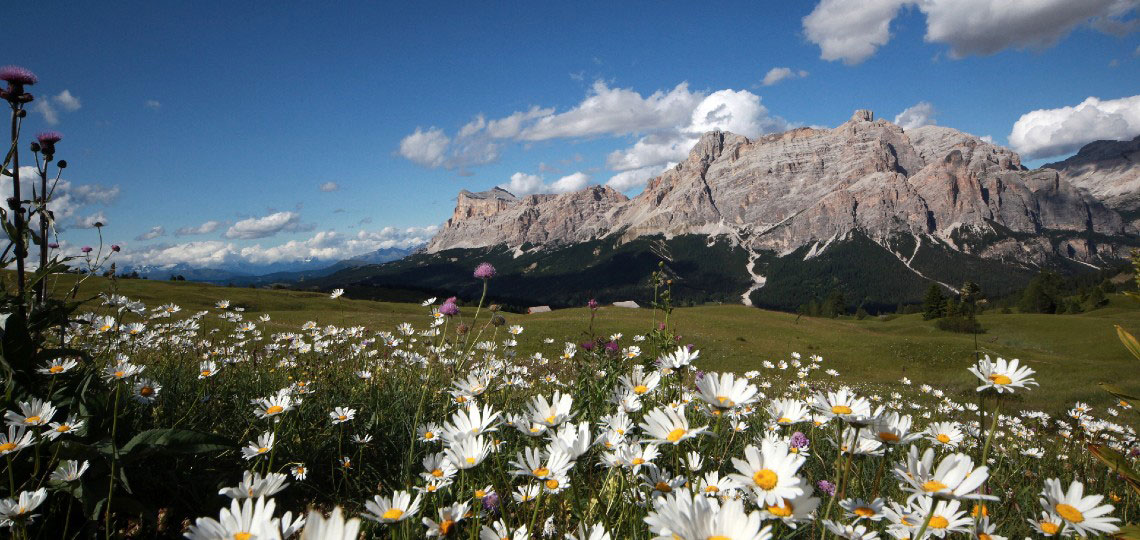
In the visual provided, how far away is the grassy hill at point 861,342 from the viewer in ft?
72.7

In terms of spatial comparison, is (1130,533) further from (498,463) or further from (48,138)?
(48,138)

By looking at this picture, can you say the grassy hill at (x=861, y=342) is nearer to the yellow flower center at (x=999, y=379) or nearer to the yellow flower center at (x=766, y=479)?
the yellow flower center at (x=999, y=379)

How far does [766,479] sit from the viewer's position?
159 centimetres

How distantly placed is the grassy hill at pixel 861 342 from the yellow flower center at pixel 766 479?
51.9 ft

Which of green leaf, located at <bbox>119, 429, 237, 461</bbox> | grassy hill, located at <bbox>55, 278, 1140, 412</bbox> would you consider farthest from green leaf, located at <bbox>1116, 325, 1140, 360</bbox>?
grassy hill, located at <bbox>55, 278, 1140, 412</bbox>

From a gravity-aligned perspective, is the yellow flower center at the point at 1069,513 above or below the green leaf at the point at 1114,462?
above

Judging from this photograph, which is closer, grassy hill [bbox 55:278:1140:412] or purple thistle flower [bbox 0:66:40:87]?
purple thistle flower [bbox 0:66:40:87]

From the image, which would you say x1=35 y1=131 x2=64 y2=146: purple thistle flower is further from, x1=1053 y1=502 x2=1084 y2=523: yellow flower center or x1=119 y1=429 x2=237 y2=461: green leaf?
x1=1053 y1=502 x2=1084 y2=523: yellow flower center

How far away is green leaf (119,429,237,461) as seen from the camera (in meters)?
2.89

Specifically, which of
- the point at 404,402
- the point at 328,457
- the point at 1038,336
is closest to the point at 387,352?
the point at 404,402

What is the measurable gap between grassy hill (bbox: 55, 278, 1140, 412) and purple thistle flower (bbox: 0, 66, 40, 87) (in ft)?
40.7

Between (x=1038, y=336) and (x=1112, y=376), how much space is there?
758 inches

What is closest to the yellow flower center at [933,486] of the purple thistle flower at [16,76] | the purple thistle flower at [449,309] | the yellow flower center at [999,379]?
the yellow flower center at [999,379]

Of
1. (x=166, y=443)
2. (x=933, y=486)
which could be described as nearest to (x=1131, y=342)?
(x=933, y=486)
